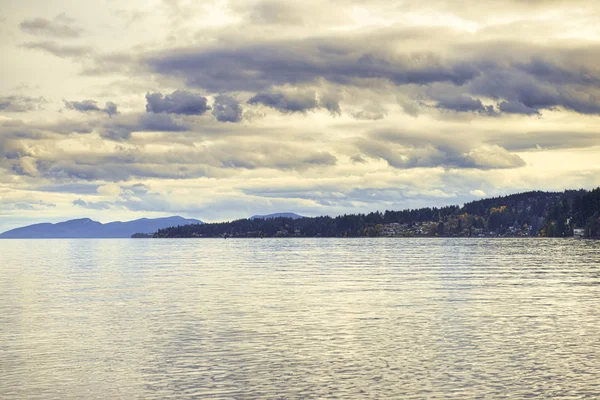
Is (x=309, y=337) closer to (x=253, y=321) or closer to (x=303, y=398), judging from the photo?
(x=253, y=321)

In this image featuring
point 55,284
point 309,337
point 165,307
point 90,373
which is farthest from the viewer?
point 55,284

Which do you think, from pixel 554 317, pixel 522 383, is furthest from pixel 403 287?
pixel 522 383

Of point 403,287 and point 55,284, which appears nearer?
point 403,287

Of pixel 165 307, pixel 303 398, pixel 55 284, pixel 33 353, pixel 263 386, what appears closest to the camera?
pixel 303 398

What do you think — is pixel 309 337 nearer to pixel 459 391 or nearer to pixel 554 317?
pixel 459 391

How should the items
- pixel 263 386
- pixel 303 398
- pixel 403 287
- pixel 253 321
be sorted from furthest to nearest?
pixel 403 287
pixel 253 321
pixel 263 386
pixel 303 398

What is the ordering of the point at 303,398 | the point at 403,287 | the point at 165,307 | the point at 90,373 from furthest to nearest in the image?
the point at 403,287
the point at 165,307
the point at 90,373
the point at 303,398

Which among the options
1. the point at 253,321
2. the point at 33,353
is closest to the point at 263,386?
the point at 33,353

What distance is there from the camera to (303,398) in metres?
30.3

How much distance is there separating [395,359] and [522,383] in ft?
25.2

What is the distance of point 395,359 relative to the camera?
38125 millimetres

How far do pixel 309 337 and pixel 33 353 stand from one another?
17.2m

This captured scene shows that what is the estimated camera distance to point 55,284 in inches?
3661

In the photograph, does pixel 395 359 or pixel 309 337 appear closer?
pixel 395 359
